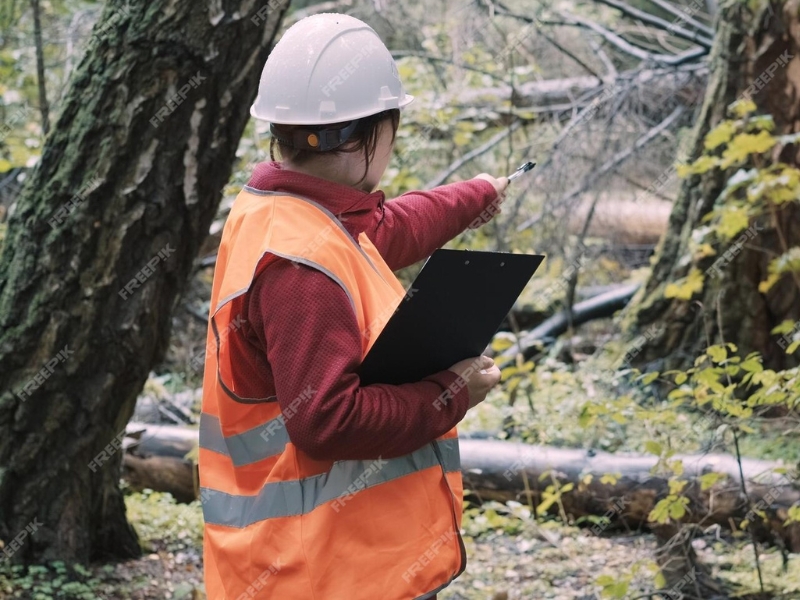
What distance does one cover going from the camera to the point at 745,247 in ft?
17.5

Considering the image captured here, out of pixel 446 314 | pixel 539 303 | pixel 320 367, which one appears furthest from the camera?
pixel 539 303

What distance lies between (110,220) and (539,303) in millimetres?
5118

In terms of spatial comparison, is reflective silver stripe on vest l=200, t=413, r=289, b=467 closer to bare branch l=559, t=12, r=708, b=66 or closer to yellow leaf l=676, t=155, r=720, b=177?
yellow leaf l=676, t=155, r=720, b=177

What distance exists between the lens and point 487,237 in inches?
287

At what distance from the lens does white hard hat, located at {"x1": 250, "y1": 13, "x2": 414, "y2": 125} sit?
1.83 meters

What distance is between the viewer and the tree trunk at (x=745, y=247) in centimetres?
521

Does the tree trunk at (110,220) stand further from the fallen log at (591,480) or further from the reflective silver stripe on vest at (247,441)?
the reflective silver stripe on vest at (247,441)

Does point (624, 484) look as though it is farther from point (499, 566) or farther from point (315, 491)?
point (315, 491)

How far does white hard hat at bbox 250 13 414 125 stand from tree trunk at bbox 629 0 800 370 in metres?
3.46

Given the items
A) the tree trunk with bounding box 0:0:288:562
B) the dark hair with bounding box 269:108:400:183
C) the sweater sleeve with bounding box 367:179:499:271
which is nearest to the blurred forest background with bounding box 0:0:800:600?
the tree trunk with bounding box 0:0:288:562

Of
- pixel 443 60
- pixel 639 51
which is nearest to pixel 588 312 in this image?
pixel 639 51

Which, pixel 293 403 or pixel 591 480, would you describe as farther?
pixel 591 480

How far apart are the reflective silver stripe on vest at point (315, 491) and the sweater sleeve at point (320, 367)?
112mm

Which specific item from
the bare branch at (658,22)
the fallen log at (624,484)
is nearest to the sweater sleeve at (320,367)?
the fallen log at (624,484)
